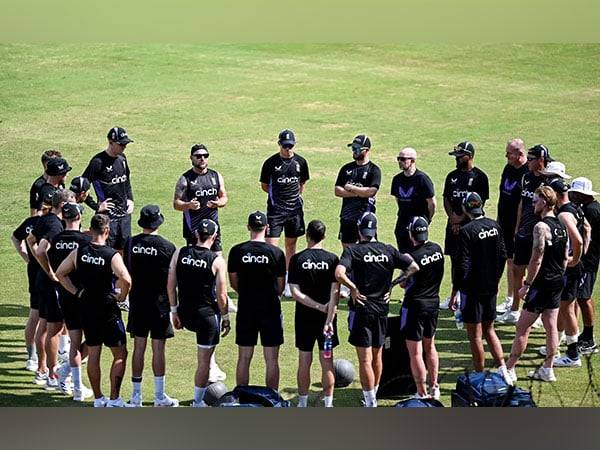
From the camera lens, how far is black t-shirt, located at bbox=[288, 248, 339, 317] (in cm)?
842

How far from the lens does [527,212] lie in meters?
9.98

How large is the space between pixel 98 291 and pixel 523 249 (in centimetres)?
347

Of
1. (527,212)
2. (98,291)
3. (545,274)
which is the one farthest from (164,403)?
(527,212)

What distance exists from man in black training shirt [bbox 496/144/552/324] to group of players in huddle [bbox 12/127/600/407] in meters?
0.18

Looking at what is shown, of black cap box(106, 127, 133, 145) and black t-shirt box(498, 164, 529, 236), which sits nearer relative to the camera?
black t-shirt box(498, 164, 529, 236)

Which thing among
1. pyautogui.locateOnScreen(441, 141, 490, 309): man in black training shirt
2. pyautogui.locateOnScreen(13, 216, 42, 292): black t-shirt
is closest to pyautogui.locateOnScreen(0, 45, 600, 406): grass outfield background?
pyautogui.locateOnScreen(441, 141, 490, 309): man in black training shirt

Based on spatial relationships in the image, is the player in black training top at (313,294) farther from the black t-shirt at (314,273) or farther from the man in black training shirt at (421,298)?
the man in black training shirt at (421,298)

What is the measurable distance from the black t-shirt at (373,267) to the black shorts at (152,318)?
1.27 meters

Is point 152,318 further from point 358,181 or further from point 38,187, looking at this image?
point 358,181

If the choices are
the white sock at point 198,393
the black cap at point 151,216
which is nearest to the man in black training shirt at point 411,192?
the white sock at point 198,393

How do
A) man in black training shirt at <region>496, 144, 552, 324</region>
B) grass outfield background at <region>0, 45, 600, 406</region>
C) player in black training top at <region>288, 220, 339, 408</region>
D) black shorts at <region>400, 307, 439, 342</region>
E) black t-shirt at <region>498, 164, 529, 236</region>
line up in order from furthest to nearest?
1. grass outfield background at <region>0, 45, 600, 406</region>
2. black t-shirt at <region>498, 164, 529, 236</region>
3. man in black training shirt at <region>496, 144, 552, 324</region>
4. black shorts at <region>400, 307, 439, 342</region>
5. player in black training top at <region>288, 220, 339, 408</region>

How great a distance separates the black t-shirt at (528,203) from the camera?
9.91 meters

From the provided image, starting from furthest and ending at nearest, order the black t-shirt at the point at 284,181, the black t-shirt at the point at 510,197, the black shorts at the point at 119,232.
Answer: the black t-shirt at the point at 284,181 < the black shorts at the point at 119,232 < the black t-shirt at the point at 510,197

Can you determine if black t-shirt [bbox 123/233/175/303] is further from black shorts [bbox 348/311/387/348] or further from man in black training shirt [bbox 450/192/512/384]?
man in black training shirt [bbox 450/192/512/384]
